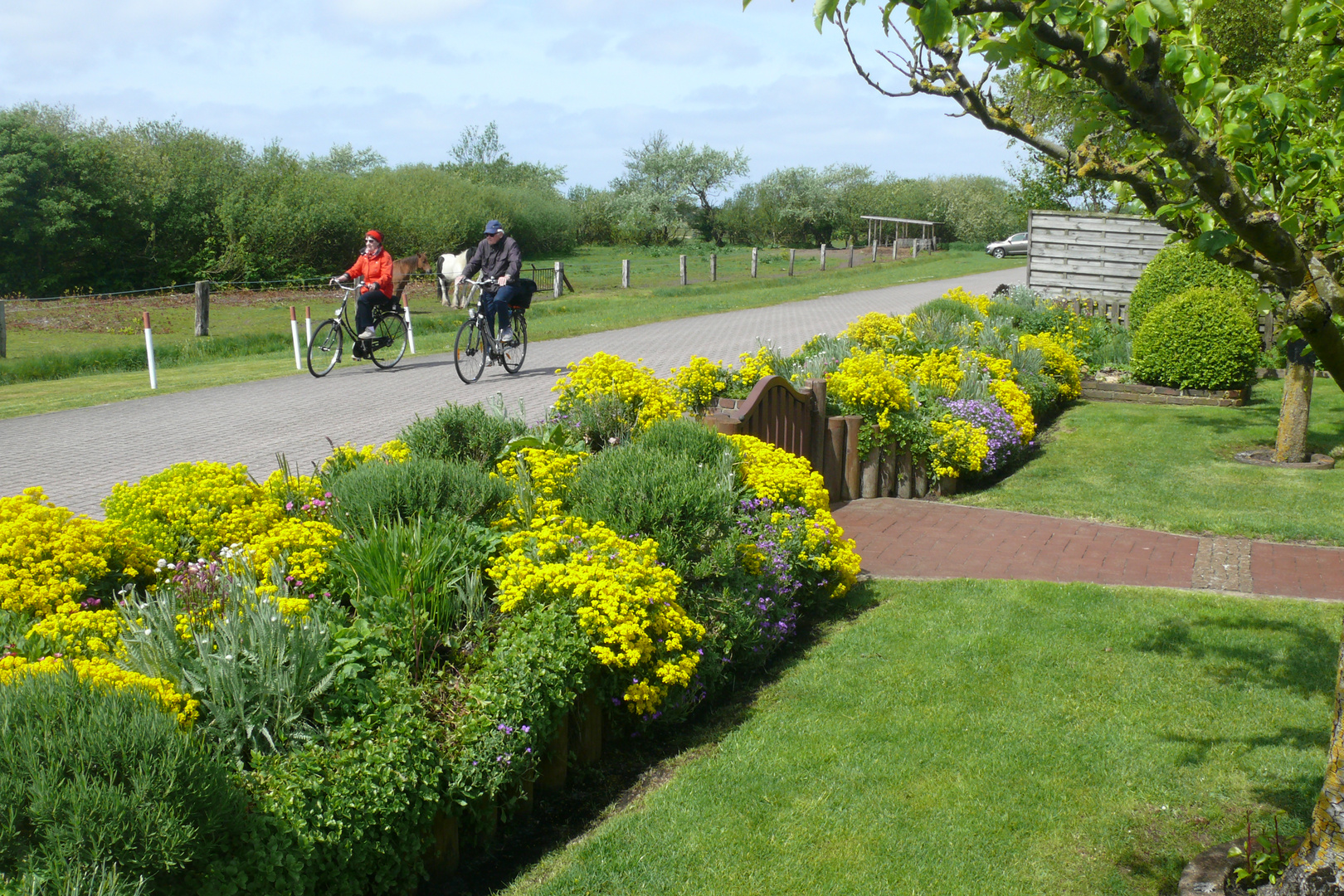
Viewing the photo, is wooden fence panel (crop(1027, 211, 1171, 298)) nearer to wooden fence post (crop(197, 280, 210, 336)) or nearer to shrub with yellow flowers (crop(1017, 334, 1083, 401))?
shrub with yellow flowers (crop(1017, 334, 1083, 401))

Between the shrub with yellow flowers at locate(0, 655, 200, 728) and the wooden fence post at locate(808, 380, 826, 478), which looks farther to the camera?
the wooden fence post at locate(808, 380, 826, 478)

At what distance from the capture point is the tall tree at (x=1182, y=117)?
2.54m

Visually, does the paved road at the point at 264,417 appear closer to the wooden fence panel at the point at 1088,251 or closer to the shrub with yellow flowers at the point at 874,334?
the shrub with yellow flowers at the point at 874,334

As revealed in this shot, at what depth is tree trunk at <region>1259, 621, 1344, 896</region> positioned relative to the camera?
9.13 ft

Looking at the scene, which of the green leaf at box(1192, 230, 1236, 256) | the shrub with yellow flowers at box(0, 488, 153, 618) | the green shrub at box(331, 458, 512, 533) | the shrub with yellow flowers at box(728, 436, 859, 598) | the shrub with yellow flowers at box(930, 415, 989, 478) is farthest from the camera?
the shrub with yellow flowers at box(930, 415, 989, 478)

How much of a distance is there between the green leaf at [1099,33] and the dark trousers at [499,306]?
11.5m

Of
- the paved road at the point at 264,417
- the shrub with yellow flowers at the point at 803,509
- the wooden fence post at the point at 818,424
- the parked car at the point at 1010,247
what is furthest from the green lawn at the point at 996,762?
the parked car at the point at 1010,247

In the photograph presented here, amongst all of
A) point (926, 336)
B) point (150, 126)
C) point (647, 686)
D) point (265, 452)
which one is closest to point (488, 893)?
point (647, 686)

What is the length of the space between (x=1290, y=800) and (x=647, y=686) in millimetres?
2428

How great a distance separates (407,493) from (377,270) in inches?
416

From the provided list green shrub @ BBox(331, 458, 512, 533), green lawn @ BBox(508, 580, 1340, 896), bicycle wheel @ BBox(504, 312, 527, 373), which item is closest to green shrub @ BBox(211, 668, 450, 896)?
green lawn @ BBox(508, 580, 1340, 896)

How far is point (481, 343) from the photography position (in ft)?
45.4

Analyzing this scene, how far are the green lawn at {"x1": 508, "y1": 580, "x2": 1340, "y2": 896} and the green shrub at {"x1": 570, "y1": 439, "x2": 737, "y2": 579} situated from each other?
0.79 m

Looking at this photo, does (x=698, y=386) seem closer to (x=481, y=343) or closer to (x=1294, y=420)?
(x=1294, y=420)
